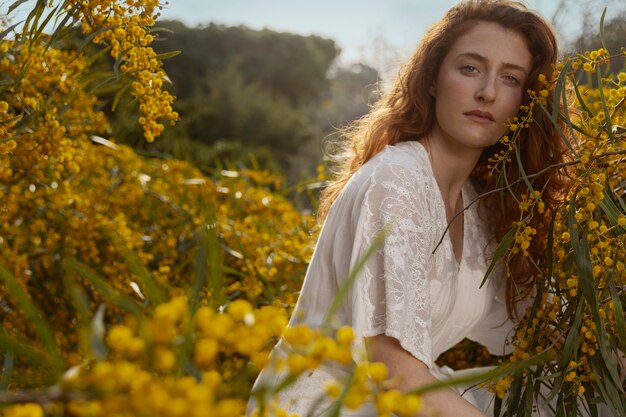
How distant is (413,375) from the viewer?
5.28ft

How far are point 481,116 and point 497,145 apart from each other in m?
0.31

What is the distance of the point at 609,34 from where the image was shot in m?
4.54

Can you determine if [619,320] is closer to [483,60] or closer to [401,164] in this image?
[401,164]

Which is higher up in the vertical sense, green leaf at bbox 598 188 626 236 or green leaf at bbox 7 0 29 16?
green leaf at bbox 7 0 29 16

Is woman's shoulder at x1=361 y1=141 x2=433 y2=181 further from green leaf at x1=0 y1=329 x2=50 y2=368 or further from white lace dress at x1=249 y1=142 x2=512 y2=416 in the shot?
green leaf at x1=0 y1=329 x2=50 y2=368

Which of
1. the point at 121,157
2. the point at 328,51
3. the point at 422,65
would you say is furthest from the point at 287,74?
the point at 422,65

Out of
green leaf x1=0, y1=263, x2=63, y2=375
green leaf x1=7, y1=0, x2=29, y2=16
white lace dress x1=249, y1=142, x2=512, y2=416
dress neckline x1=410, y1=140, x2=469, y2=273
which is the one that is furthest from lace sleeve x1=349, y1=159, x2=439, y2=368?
green leaf x1=0, y1=263, x2=63, y2=375

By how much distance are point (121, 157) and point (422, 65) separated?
1.84m

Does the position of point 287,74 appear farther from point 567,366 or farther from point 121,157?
point 567,366

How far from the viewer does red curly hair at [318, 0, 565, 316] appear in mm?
2016

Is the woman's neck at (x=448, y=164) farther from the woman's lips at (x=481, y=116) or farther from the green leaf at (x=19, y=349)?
the green leaf at (x=19, y=349)

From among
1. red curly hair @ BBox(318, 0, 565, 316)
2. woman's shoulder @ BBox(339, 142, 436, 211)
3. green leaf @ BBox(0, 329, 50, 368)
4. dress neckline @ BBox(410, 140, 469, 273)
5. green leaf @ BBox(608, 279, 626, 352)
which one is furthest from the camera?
red curly hair @ BBox(318, 0, 565, 316)

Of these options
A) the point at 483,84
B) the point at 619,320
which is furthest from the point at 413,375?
the point at 483,84

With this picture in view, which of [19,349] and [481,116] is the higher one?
[481,116]
